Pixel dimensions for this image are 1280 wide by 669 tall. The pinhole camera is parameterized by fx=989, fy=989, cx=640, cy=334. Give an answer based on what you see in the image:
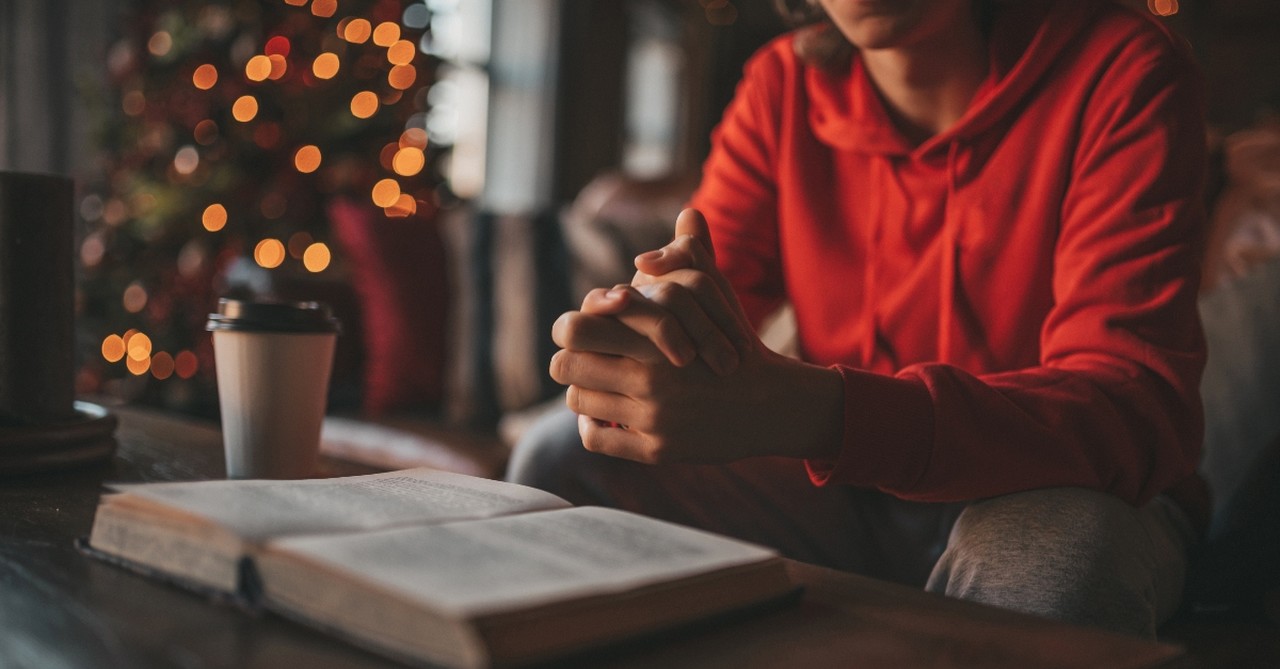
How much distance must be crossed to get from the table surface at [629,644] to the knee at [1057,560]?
133 mm

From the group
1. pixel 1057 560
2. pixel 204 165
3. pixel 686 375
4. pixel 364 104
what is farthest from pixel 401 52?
pixel 1057 560

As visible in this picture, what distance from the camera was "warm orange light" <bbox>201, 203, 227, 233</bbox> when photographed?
270 centimetres

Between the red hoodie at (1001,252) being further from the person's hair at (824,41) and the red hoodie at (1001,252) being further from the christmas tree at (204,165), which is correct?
the christmas tree at (204,165)

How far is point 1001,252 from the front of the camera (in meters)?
1.05

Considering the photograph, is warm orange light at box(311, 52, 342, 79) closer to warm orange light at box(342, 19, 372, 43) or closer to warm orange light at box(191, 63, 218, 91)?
warm orange light at box(342, 19, 372, 43)

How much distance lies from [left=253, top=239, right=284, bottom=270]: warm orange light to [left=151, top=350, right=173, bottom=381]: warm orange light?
35 centimetres

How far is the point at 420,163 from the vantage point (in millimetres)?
3088

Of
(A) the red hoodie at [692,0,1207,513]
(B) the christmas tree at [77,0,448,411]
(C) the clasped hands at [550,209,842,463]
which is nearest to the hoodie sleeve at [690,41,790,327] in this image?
(A) the red hoodie at [692,0,1207,513]

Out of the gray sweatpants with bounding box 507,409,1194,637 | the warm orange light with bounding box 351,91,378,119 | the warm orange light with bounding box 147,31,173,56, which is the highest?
the warm orange light with bounding box 147,31,173,56

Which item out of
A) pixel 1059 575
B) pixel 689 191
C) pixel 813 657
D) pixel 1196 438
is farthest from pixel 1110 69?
pixel 689 191

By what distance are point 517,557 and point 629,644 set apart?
0.22ft

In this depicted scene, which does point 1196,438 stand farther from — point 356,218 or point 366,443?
point 356,218

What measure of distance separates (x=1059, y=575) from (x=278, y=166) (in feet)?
8.45

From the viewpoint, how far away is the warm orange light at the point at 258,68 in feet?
8.89
